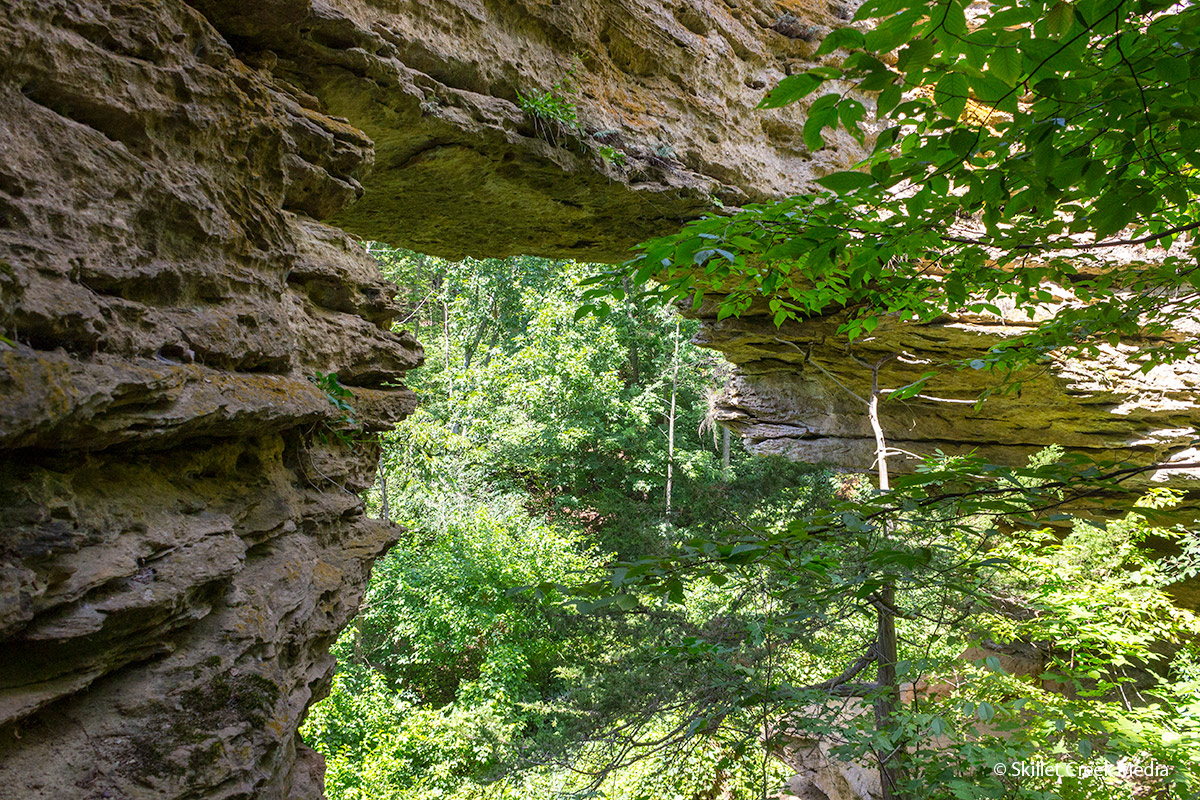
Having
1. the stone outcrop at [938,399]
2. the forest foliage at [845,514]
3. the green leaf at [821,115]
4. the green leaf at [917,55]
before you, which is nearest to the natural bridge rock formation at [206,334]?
the forest foliage at [845,514]

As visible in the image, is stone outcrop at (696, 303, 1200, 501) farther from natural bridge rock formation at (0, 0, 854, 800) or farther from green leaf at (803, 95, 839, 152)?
green leaf at (803, 95, 839, 152)

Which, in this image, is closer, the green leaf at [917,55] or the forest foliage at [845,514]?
the green leaf at [917,55]

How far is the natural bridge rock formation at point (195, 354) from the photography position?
1452 mm

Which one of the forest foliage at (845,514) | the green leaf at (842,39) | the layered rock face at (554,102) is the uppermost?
the layered rock face at (554,102)

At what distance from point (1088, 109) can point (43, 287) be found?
2349 mm

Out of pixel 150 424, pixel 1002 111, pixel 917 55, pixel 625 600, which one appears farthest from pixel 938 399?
Answer: pixel 150 424

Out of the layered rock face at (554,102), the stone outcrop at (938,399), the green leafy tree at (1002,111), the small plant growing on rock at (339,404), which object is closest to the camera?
the green leafy tree at (1002,111)

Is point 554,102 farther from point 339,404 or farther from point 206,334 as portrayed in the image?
point 206,334

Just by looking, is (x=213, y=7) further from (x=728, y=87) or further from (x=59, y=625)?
(x=728, y=87)

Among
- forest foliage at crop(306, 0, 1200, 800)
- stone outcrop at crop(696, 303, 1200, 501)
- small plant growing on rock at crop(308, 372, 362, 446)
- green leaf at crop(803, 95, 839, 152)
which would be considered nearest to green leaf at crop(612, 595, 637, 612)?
forest foliage at crop(306, 0, 1200, 800)

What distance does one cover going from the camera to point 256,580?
6.84 feet

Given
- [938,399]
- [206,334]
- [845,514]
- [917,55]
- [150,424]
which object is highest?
[917,55]

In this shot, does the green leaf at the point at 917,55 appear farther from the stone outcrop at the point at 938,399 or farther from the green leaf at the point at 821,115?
the stone outcrop at the point at 938,399

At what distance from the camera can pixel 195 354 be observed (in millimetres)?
1948
